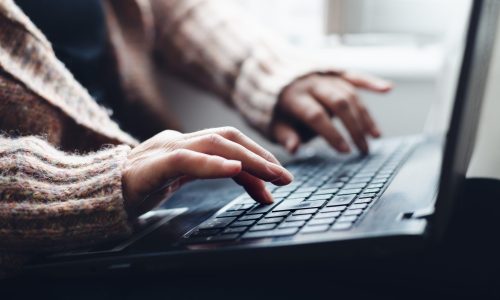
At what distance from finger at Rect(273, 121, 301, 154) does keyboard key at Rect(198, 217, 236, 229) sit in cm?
36

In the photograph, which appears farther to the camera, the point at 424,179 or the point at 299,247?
the point at 424,179

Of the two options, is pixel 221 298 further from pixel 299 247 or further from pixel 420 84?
pixel 420 84

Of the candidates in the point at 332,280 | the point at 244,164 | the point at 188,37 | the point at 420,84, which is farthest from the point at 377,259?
the point at 420,84

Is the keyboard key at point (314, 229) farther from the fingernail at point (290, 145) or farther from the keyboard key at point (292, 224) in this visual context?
the fingernail at point (290, 145)

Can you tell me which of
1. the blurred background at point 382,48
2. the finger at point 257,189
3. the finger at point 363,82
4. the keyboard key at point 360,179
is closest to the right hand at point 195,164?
the finger at point 257,189

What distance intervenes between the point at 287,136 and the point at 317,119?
Result: 0.06 meters

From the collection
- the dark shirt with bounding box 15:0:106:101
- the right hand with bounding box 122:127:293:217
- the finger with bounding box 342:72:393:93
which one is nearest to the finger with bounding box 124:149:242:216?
the right hand with bounding box 122:127:293:217

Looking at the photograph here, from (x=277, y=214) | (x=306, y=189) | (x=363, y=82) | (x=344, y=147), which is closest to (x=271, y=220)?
(x=277, y=214)

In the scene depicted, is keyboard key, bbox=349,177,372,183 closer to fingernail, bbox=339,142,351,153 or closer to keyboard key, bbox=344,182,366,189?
Result: keyboard key, bbox=344,182,366,189

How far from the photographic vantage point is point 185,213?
555 millimetres

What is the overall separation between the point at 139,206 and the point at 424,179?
0.26m

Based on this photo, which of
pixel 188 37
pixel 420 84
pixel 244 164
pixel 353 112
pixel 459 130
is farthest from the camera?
pixel 420 84

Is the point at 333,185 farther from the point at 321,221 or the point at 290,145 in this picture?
the point at 290,145

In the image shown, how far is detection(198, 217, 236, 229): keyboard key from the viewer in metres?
0.46
